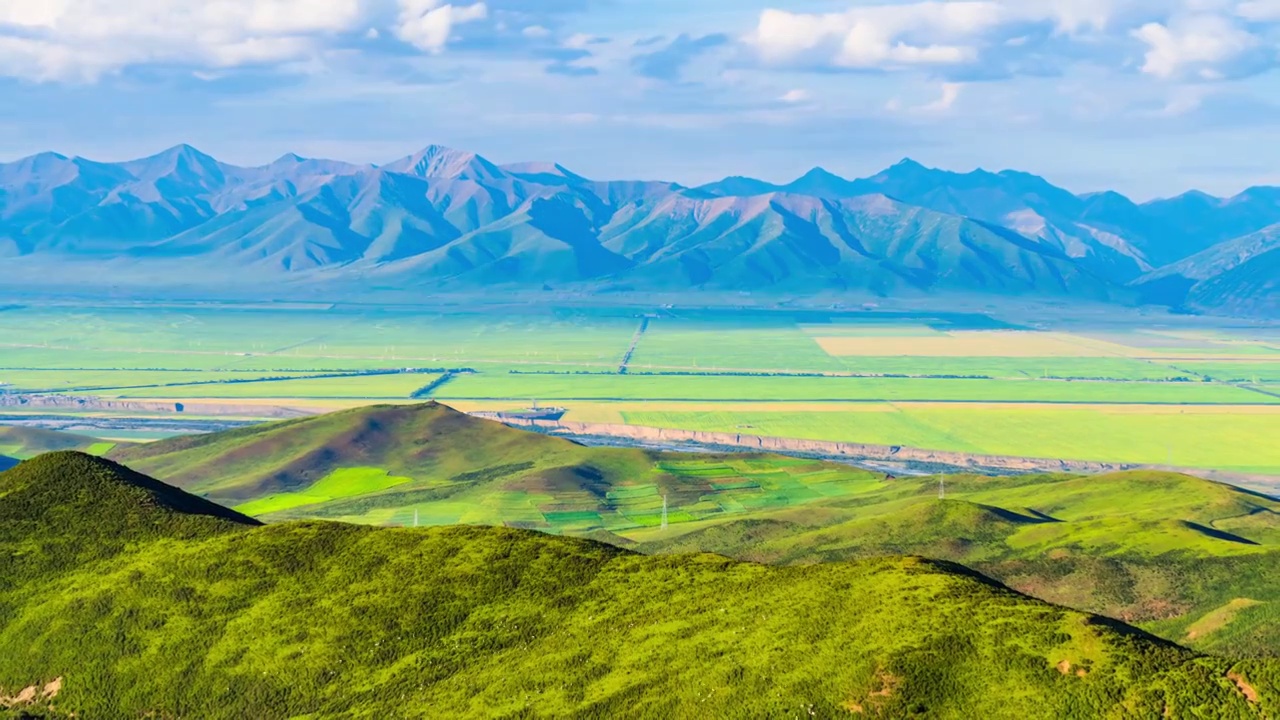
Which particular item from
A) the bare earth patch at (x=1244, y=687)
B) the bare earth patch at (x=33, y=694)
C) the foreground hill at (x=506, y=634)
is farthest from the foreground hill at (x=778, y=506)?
the bare earth patch at (x=33, y=694)

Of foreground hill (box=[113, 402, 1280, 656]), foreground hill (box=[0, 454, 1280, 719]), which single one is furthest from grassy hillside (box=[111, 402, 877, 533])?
foreground hill (box=[0, 454, 1280, 719])

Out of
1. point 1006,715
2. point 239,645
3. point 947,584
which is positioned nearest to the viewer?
point 1006,715

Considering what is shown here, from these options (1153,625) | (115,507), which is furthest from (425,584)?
(1153,625)

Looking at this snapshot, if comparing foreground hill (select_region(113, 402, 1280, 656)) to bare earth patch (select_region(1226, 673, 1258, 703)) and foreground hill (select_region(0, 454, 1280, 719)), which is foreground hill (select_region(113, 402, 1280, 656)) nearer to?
bare earth patch (select_region(1226, 673, 1258, 703))

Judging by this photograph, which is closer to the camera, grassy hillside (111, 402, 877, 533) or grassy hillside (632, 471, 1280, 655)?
grassy hillside (632, 471, 1280, 655)

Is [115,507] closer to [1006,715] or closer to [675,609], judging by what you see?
[675,609]

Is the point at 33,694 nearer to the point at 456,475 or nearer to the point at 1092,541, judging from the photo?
the point at 1092,541

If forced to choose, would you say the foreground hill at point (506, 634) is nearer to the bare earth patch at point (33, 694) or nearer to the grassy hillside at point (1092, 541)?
the bare earth patch at point (33, 694)
